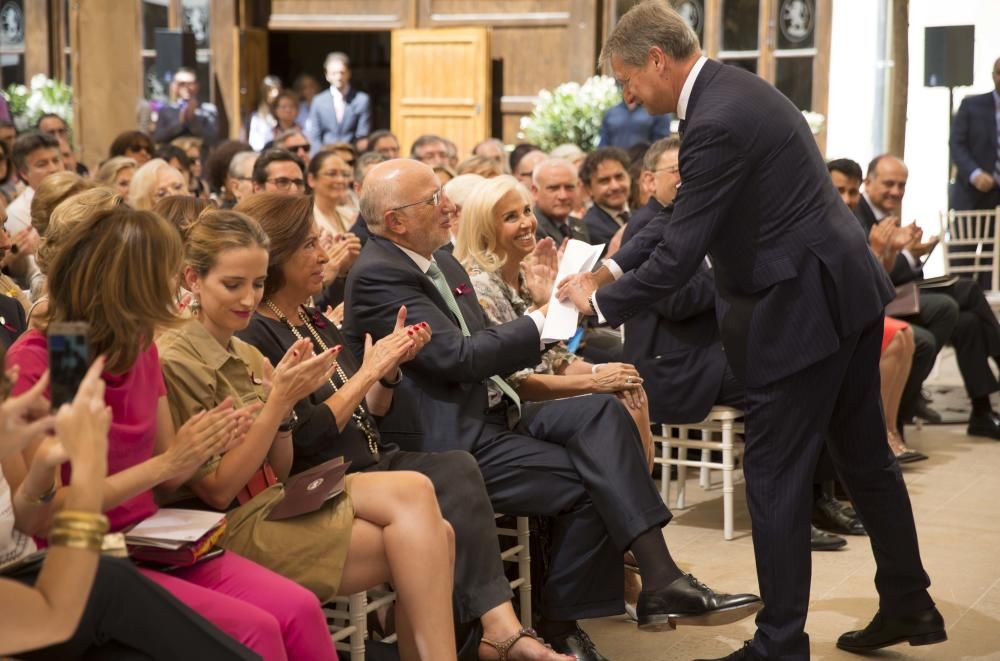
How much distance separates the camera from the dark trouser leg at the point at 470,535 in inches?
121

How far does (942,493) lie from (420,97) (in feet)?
25.8

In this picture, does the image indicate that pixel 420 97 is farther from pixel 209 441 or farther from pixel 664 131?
pixel 209 441

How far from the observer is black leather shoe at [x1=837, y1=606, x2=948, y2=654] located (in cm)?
335

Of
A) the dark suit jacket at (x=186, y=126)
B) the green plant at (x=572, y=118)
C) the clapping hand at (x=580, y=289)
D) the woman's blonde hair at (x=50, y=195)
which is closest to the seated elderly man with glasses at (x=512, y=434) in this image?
the clapping hand at (x=580, y=289)

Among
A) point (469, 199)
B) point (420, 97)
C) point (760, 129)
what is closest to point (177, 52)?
point (420, 97)

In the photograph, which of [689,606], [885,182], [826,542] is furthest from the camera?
[885,182]

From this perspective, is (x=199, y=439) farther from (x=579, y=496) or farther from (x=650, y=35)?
(x=650, y=35)

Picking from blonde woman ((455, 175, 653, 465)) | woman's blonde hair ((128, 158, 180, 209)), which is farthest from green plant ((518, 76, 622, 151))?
blonde woman ((455, 175, 653, 465))

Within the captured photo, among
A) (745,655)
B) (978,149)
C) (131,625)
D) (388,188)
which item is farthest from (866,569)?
(978,149)

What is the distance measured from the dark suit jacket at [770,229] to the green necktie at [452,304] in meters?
0.65

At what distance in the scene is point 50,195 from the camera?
415cm

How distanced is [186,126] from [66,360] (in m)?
9.04

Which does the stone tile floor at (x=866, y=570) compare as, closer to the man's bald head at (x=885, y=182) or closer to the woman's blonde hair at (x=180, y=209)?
the man's bald head at (x=885, y=182)

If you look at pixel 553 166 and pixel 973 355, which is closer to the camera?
pixel 553 166
